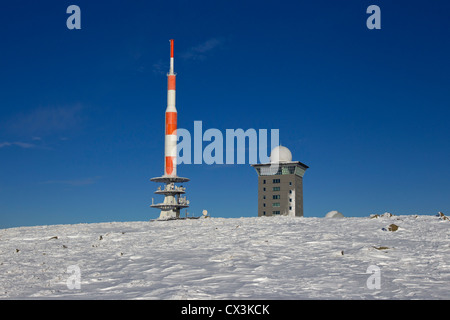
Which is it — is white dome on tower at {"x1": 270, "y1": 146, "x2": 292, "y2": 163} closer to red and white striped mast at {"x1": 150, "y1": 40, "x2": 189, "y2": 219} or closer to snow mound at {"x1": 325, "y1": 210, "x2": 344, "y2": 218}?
snow mound at {"x1": 325, "y1": 210, "x2": 344, "y2": 218}

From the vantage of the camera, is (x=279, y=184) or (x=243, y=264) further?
(x=279, y=184)

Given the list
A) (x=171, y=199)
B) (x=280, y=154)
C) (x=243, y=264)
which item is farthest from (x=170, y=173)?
(x=243, y=264)

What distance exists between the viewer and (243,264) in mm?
13211

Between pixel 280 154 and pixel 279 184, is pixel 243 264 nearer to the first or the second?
pixel 280 154

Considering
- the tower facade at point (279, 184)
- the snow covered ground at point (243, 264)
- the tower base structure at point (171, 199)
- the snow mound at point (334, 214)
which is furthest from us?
the tower facade at point (279, 184)

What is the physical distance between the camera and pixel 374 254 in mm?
14195

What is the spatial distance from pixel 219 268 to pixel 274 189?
74.6m

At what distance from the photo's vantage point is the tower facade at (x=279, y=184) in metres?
85.1

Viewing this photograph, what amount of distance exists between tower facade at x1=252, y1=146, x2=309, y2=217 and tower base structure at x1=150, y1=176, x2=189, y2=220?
26.4 meters

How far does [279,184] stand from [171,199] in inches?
1179

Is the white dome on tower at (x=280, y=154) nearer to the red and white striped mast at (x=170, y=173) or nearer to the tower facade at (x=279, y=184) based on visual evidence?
the tower facade at (x=279, y=184)

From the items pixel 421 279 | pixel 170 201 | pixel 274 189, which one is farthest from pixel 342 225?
pixel 274 189

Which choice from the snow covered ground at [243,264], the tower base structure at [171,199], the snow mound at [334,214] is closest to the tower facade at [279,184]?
the snow mound at [334,214]
